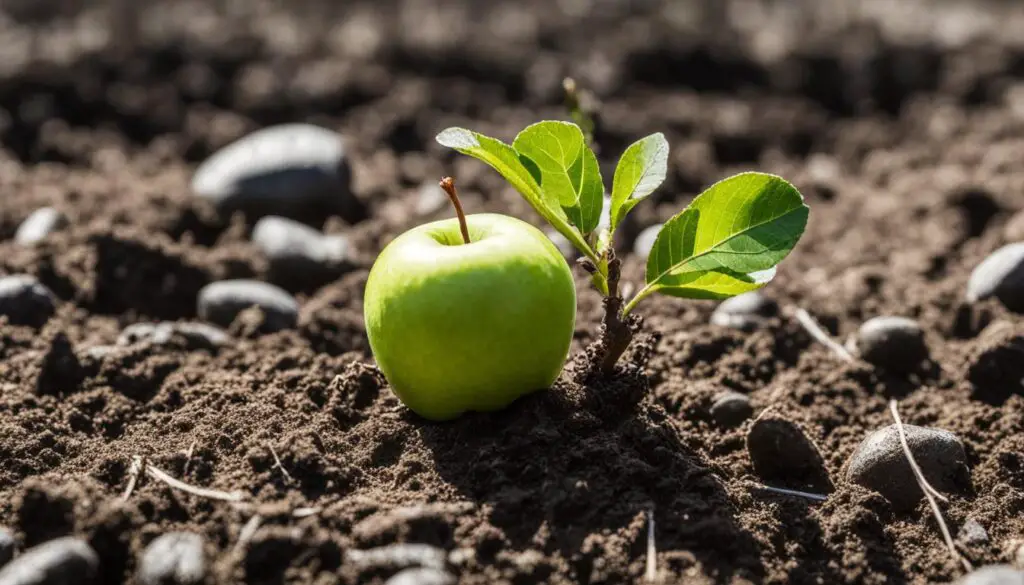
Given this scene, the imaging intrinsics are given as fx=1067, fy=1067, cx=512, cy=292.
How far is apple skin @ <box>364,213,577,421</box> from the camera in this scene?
268 centimetres

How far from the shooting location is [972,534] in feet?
9.08

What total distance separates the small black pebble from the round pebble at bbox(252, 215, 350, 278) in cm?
249

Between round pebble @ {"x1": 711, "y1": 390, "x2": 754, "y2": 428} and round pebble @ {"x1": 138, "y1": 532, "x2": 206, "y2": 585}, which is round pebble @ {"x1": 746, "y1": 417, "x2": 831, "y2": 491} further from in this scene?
round pebble @ {"x1": 138, "y1": 532, "x2": 206, "y2": 585}

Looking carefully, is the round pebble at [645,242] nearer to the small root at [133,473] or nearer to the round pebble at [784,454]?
the round pebble at [784,454]

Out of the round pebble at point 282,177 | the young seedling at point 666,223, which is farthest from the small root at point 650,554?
the round pebble at point 282,177

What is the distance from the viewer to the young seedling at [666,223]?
2820mm

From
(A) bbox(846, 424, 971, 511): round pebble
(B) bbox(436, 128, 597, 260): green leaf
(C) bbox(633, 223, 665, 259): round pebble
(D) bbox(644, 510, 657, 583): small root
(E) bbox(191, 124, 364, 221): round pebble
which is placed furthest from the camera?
(E) bbox(191, 124, 364, 221): round pebble

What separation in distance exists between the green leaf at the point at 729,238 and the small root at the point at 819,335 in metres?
0.91

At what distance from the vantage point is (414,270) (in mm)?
2707

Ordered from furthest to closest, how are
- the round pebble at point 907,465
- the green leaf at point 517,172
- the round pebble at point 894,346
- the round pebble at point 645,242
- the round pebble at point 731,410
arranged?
1. the round pebble at point 645,242
2. the round pebble at point 894,346
3. the round pebble at point 731,410
4. the round pebble at point 907,465
5. the green leaf at point 517,172

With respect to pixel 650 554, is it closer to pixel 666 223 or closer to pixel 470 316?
pixel 470 316

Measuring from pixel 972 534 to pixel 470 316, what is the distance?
142cm

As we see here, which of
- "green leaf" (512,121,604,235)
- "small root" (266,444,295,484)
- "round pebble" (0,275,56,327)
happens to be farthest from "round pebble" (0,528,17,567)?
"green leaf" (512,121,604,235)

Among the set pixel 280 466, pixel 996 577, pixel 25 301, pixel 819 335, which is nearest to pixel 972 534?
pixel 996 577
